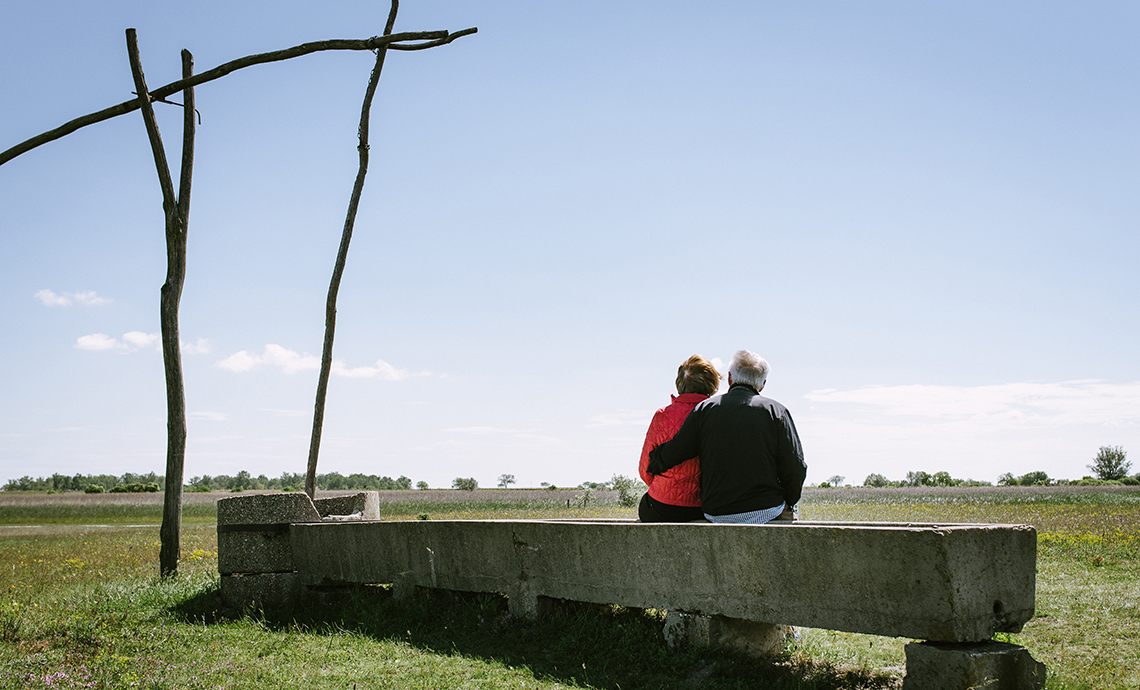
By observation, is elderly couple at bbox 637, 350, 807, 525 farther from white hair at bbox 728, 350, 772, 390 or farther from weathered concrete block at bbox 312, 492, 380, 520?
weathered concrete block at bbox 312, 492, 380, 520

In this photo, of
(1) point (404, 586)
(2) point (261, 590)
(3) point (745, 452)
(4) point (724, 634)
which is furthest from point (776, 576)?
(2) point (261, 590)

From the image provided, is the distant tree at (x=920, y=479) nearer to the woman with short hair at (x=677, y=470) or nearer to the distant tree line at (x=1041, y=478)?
the distant tree line at (x=1041, y=478)

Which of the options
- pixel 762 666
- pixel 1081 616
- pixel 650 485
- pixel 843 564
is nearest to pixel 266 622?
pixel 650 485

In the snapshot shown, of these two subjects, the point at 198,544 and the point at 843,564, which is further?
the point at 198,544

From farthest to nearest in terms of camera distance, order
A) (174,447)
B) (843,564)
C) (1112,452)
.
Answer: (1112,452) → (174,447) → (843,564)

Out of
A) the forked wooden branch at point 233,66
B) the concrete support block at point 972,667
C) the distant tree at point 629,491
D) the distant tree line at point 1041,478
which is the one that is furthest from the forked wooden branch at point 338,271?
the distant tree line at point 1041,478

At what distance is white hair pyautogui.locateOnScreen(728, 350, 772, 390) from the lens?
18.1 feet

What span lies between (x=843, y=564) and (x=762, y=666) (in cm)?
93

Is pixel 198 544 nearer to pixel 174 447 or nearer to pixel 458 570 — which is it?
pixel 174 447

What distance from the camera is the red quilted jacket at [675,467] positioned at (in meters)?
5.65

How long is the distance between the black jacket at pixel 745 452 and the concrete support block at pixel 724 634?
0.68 m

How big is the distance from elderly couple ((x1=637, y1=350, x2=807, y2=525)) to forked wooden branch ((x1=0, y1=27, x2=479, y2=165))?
2869 mm

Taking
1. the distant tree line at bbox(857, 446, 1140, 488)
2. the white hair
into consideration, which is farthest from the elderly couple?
the distant tree line at bbox(857, 446, 1140, 488)

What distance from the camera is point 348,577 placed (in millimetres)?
7621
